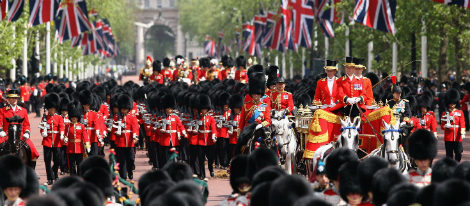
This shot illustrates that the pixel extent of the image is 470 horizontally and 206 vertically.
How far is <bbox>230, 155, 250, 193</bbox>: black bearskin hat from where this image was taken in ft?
35.3

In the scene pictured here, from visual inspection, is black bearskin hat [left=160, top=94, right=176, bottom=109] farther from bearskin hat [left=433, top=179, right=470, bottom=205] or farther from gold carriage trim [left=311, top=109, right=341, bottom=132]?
bearskin hat [left=433, top=179, right=470, bottom=205]

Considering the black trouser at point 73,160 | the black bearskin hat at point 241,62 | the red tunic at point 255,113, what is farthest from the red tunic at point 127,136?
the black bearskin hat at point 241,62

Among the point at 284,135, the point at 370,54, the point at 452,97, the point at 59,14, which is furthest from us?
the point at 370,54

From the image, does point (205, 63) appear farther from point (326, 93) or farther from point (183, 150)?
point (326, 93)

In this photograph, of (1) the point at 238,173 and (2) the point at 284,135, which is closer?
(1) the point at 238,173

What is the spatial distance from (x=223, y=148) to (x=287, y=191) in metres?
12.0

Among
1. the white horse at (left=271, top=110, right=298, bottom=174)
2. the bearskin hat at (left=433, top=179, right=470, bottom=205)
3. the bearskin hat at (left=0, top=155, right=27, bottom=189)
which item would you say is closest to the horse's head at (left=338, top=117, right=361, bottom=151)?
the white horse at (left=271, top=110, right=298, bottom=174)

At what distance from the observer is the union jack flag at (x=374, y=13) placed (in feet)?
98.3

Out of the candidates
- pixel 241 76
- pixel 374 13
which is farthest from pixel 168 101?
pixel 374 13

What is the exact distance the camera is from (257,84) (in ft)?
57.0

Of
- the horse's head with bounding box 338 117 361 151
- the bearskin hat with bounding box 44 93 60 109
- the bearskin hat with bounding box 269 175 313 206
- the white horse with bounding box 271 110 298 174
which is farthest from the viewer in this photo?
the bearskin hat with bounding box 44 93 60 109

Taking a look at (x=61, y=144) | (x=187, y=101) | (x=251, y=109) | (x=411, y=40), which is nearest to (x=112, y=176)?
(x=251, y=109)

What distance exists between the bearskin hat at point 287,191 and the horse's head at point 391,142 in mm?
4062

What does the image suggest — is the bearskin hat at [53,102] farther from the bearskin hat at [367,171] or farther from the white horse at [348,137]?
the bearskin hat at [367,171]
